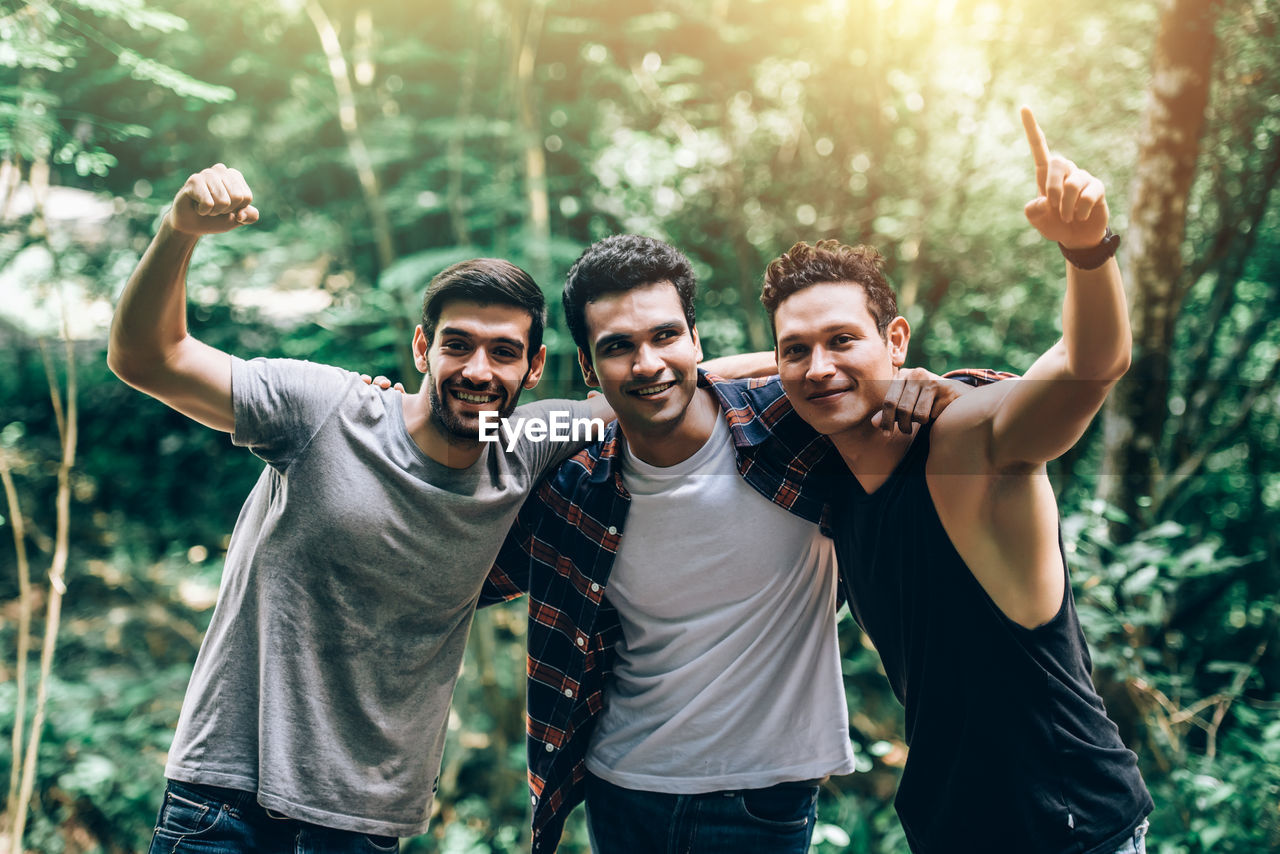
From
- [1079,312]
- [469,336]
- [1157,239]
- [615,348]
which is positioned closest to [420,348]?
[469,336]

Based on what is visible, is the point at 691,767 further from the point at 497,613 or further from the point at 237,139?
the point at 237,139

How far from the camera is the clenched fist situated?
4.13ft

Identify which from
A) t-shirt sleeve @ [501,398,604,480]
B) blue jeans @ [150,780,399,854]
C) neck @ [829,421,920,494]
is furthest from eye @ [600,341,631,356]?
blue jeans @ [150,780,399,854]

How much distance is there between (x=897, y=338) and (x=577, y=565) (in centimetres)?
87

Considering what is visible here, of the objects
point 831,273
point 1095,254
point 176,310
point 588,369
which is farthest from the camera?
point 588,369

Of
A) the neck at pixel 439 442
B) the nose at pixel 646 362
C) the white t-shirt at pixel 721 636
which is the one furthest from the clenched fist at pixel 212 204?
the white t-shirt at pixel 721 636

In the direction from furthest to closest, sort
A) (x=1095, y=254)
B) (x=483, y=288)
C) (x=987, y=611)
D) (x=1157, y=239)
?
(x=1157, y=239) → (x=483, y=288) → (x=987, y=611) → (x=1095, y=254)

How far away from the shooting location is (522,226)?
13.6ft

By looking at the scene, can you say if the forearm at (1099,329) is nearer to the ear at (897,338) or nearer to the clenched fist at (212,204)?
the ear at (897,338)

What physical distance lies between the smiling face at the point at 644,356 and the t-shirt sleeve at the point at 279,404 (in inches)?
23.0

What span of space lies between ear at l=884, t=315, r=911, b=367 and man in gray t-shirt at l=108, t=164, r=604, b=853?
784mm

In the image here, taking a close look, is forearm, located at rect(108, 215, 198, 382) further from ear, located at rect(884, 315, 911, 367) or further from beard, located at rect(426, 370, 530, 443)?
ear, located at rect(884, 315, 911, 367)

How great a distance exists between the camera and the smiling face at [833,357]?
143cm

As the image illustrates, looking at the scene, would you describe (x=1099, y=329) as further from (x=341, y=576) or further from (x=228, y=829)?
(x=228, y=829)
